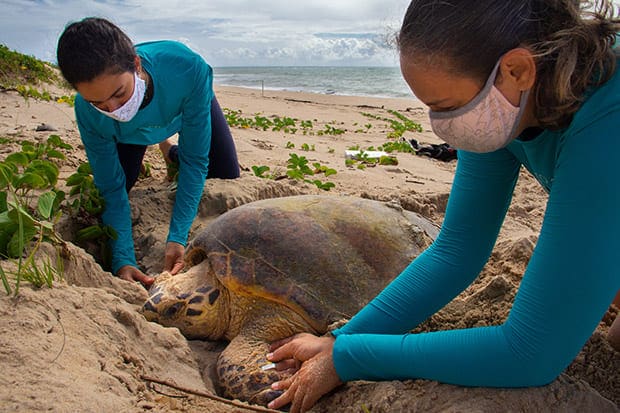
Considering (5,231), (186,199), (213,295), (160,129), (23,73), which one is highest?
(23,73)

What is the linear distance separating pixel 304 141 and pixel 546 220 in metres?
4.32

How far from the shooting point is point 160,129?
8.52 feet

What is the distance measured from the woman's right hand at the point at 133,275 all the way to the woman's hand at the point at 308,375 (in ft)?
2.64

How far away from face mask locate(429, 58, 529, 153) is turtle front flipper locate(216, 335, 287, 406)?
35.3 inches

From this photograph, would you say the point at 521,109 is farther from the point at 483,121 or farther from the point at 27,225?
the point at 27,225

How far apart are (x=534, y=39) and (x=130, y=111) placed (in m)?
1.60

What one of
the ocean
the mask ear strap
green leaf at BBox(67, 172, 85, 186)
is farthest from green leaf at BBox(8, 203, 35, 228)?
the ocean

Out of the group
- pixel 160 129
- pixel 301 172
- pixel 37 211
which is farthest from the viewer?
pixel 301 172

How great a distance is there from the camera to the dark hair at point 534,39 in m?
0.88

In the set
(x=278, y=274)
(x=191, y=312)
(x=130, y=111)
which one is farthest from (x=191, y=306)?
(x=130, y=111)

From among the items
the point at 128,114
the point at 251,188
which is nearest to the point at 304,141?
the point at 251,188

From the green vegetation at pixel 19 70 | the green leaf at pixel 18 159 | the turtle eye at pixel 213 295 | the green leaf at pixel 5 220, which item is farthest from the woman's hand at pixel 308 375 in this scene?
the green vegetation at pixel 19 70

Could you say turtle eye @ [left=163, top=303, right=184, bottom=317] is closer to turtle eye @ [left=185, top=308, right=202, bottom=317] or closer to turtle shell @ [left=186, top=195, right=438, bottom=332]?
turtle eye @ [left=185, top=308, right=202, bottom=317]

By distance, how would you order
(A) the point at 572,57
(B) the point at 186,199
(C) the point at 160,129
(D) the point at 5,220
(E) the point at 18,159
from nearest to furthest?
(A) the point at 572,57, (D) the point at 5,220, (E) the point at 18,159, (B) the point at 186,199, (C) the point at 160,129
